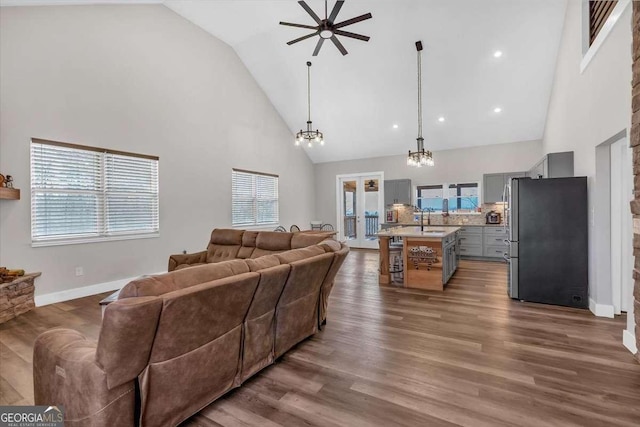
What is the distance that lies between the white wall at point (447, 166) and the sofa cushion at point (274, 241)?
5.62m

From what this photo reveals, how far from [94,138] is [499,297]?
6.61 m

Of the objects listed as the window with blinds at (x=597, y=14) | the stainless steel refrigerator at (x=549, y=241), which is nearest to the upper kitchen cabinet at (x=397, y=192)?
the stainless steel refrigerator at (x=549, y=241)

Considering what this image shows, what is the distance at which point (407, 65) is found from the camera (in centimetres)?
615

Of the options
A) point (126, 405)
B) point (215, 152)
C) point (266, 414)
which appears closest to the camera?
point (126, 405)

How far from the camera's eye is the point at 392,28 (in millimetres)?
5461

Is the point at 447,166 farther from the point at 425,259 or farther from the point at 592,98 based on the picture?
the point at 592,98

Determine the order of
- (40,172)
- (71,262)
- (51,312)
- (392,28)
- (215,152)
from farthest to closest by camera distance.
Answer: (215,152)
(392,28)
(71,262)
(40,172)
(51,312)

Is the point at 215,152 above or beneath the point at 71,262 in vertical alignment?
above

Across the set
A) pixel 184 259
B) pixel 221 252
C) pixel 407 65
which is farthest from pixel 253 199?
pixel 407 65

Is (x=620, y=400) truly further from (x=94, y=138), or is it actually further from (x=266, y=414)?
(x=94, y=138)

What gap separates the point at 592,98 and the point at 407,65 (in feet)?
10.9

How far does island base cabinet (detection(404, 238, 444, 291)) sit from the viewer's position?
4797 mm

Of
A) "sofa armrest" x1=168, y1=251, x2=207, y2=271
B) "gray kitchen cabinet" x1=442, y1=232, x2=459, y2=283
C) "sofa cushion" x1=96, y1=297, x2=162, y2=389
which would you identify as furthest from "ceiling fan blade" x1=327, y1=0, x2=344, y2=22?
"sofa armrest" x1=168, y1=251, x2=207, y2=271

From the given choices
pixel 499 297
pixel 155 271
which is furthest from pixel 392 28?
pixel 155 271
